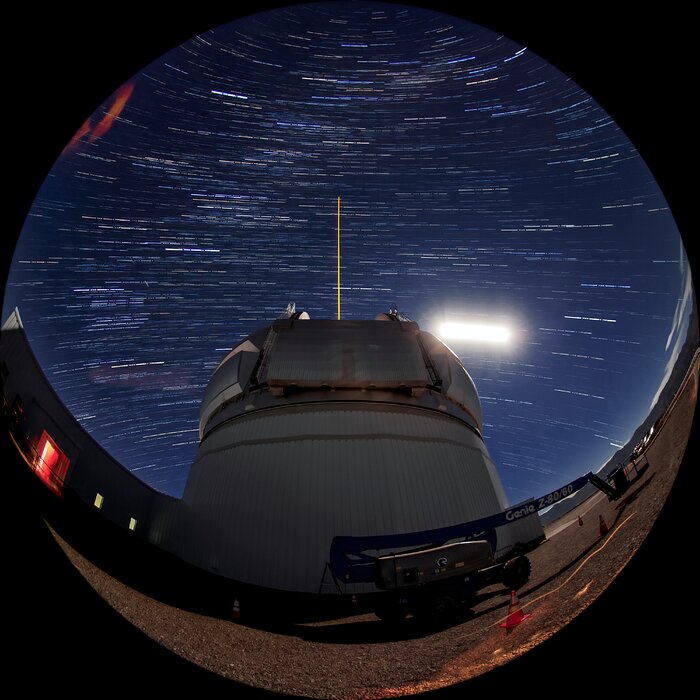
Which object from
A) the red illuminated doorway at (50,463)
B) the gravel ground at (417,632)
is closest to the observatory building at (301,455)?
the red illuminated doorway at (50,463)

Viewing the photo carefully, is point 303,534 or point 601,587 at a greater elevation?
point 601,587

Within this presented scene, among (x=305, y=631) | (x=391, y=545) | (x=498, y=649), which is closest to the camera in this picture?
(x=498, y=649)

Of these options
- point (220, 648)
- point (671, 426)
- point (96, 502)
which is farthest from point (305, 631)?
Result: point (671, 426)

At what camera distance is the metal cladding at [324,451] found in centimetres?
371

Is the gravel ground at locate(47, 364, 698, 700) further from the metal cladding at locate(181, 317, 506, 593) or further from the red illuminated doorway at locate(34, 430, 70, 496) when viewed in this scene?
the metal cladding at locate(181, 317, 506, 593)

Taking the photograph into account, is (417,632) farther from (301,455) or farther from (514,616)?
(301,455)

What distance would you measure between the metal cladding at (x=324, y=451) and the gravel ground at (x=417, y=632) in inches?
19.7

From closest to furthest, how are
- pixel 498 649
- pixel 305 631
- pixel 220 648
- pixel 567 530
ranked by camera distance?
pixel 498 649 < pixel 220 648 < pixel 305 631 < pixel 567 530

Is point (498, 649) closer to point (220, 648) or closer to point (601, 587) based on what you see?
point (601, 587)

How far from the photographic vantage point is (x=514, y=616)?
2279 millimetres

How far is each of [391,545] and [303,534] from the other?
1.22 m

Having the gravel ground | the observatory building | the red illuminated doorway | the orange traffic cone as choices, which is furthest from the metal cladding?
the red illuminated doorway

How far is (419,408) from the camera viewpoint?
21.0ft

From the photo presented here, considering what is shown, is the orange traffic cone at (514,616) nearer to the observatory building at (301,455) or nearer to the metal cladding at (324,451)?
the observatory building at (301,455)
